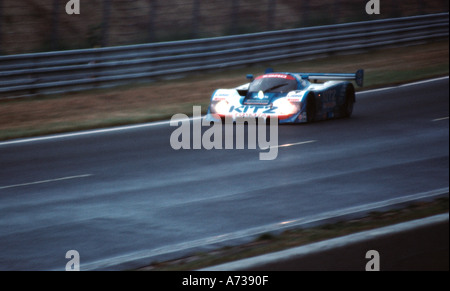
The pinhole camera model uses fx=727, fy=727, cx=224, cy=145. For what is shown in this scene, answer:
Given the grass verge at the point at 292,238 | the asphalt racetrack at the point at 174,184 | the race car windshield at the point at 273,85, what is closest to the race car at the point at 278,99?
the race car windshield at the point at 273,85

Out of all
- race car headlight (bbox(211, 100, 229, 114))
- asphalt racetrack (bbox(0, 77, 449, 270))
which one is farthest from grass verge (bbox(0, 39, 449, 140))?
race car headlight (bbox(211, 100, 229, 114))

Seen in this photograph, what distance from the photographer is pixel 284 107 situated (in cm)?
1332

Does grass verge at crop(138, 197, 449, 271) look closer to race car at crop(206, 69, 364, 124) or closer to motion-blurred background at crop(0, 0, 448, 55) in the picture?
race car at crop(206, 69, 364, 124)

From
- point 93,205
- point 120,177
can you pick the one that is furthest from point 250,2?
point 93,205

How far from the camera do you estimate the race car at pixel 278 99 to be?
520 inches
